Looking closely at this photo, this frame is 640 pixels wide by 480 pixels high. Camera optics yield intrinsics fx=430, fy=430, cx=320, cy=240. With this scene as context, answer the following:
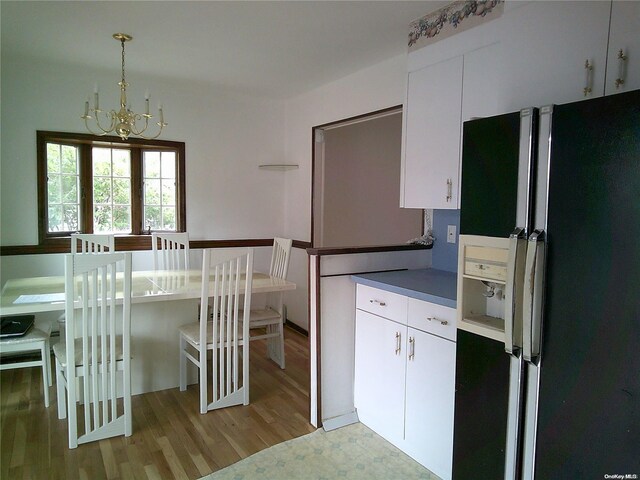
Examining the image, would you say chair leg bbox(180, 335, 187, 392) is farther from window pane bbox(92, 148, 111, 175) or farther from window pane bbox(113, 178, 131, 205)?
window pane bbox(92, 148, 111, 175)

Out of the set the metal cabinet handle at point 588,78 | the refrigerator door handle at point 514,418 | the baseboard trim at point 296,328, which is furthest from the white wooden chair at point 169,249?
the metal cabinet handle at point 588,78

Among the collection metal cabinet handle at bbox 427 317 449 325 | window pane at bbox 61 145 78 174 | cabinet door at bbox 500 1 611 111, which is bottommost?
metal cabinet handle at bbox 427 317 449 325

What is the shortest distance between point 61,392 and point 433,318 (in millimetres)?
2226

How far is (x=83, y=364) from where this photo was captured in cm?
235

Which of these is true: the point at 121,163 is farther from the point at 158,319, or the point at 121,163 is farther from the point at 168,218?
the point at 158,319

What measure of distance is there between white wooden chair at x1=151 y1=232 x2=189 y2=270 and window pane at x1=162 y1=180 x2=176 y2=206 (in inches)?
19.2

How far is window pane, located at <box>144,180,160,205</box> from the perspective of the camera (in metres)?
4.16

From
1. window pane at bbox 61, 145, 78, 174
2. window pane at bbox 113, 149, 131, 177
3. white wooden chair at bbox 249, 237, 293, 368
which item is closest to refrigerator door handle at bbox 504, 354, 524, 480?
white wooden chair at bbox 249, 237, 293, 368

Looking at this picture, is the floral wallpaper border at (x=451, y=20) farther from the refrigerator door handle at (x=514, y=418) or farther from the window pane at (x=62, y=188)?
the window pane at (x=62, y=188)

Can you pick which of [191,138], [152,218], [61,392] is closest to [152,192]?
[152,218]

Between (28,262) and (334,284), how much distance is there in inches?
108

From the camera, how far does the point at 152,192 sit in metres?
4.19

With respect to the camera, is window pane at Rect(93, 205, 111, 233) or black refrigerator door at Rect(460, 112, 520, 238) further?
window pane at Rect(93, 205, 111, 233)

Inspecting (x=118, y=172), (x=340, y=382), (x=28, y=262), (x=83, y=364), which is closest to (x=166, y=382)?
(x=83, y=364)
